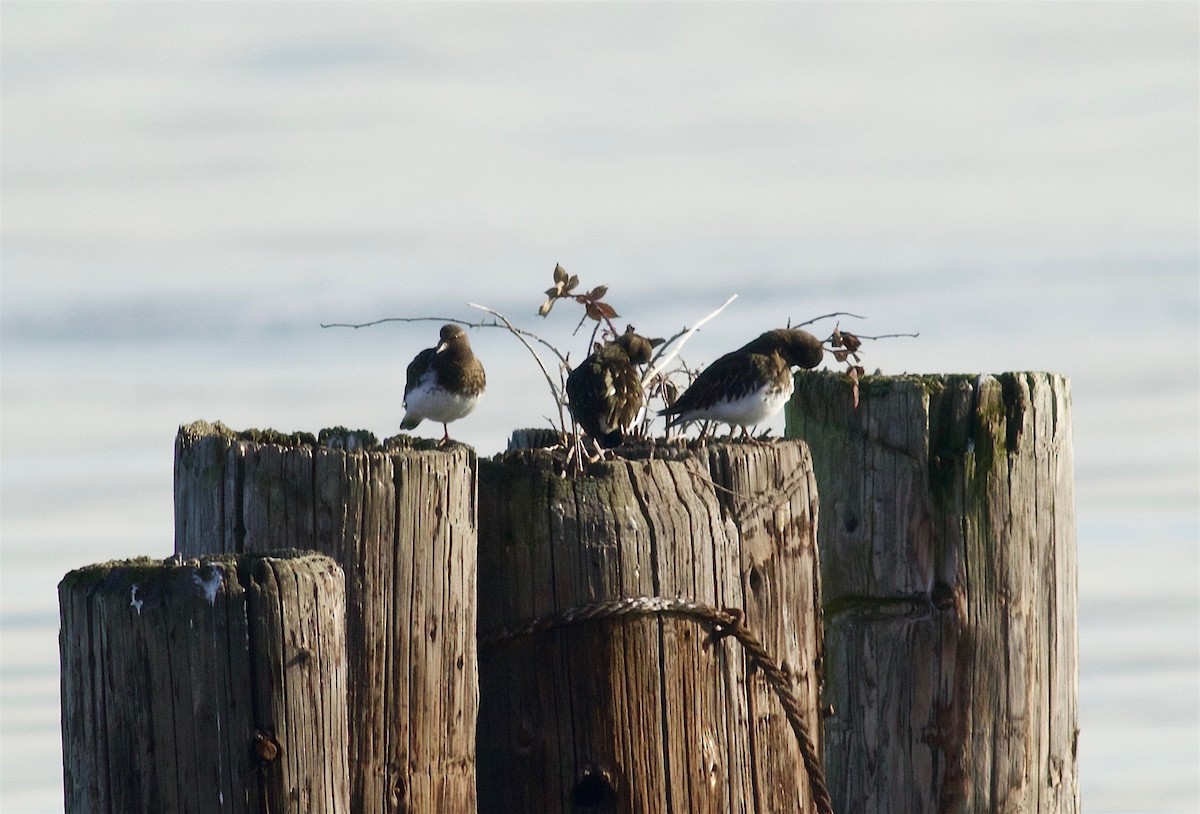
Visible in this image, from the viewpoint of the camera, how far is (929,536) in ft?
18.3

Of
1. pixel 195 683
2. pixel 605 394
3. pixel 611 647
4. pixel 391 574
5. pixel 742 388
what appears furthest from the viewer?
pixel 605 394

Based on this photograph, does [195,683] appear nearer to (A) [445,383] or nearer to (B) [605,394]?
(B) [605,394]

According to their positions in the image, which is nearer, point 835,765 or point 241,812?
point 241,812

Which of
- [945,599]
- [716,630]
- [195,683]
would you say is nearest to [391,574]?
[195,683]

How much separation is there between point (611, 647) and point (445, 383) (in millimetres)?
5423

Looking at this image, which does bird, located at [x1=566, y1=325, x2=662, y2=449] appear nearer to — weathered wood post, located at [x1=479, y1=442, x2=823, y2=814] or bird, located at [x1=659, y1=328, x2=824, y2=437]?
bird, located at [x1=659, y1=328, x2=824, y2=437]

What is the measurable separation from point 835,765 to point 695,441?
1.37 meters

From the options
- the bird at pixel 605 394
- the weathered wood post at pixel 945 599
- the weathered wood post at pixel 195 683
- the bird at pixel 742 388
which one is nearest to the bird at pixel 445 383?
the bird at pixel 605 394

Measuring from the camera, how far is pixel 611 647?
445 centimetres

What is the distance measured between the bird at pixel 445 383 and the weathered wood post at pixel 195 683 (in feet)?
20.2

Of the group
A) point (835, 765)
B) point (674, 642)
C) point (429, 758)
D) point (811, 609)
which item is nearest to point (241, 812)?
point (429, 758)

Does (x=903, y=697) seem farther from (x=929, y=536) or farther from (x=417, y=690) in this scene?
(x=417, y=690)

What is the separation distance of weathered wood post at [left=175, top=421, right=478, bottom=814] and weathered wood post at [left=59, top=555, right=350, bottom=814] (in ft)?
1.83

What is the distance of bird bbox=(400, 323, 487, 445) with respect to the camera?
9711 mm
